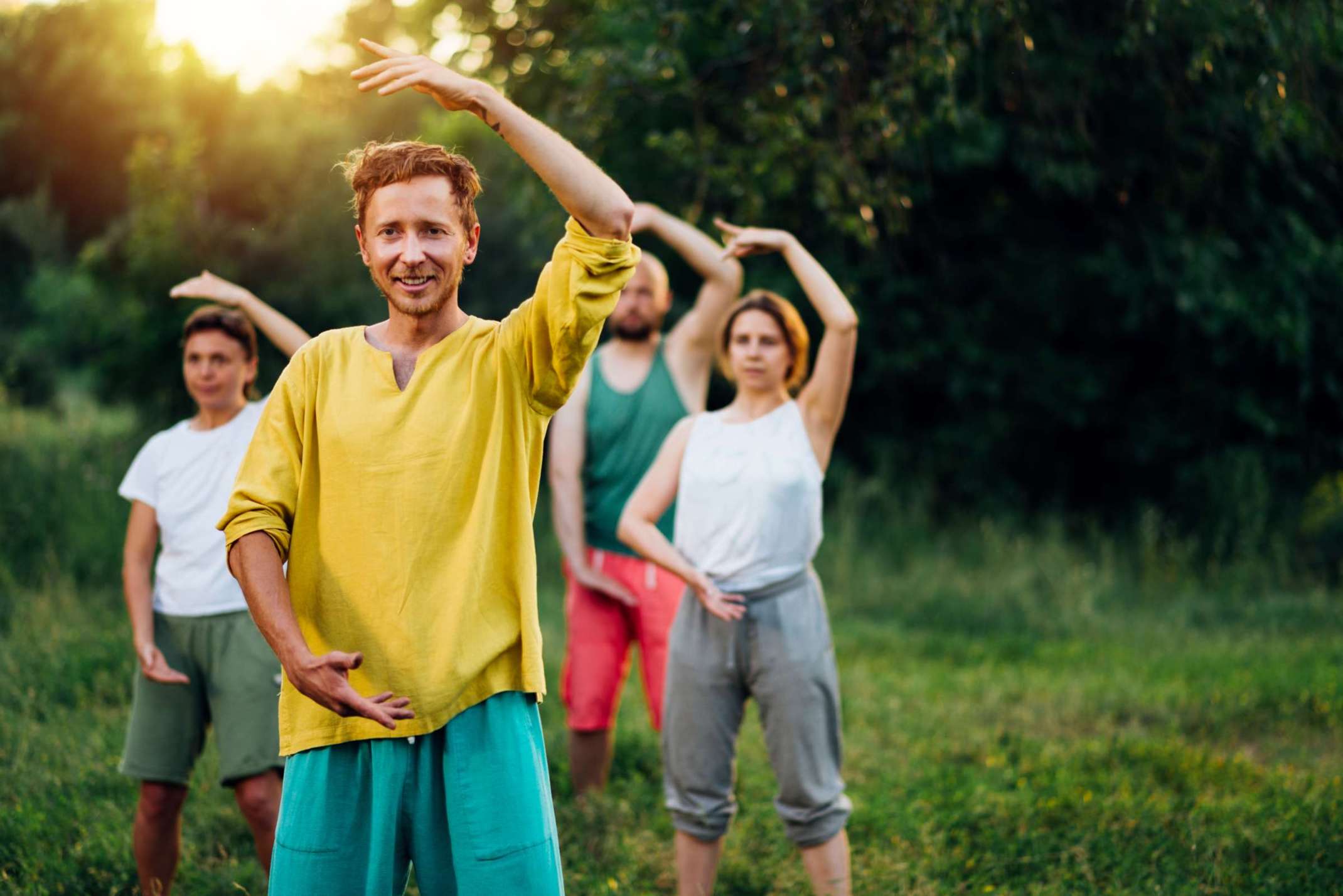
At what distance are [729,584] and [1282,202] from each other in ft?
26.8

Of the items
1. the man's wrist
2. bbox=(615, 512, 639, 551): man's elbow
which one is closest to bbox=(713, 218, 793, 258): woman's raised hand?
bbox=(615, 512, 639, 551): man's elbow

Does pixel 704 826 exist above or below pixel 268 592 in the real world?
below

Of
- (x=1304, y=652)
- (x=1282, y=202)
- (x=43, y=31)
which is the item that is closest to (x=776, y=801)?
(x=1304, y=652)

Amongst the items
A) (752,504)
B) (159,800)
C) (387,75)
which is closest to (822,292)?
(752,504)

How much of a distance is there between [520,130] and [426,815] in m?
1.30

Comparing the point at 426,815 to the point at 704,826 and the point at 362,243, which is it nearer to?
the point at 362,243

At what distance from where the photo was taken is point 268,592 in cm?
224

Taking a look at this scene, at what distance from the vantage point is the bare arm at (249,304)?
414cm

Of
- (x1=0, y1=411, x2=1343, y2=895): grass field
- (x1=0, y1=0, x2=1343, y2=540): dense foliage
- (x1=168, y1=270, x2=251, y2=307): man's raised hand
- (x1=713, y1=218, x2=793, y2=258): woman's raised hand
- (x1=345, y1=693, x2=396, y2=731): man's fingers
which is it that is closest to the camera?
(x1=345, y1=693, x2=396, y2=731): man's fingers

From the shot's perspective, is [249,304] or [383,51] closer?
[383,51]

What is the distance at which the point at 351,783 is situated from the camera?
233cm

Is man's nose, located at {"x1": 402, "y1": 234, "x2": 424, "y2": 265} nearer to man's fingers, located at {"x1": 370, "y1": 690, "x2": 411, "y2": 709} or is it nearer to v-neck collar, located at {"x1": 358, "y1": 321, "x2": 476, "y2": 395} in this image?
v-neck collar, located at {"x1": 358, "y1": 321, "x2": 476, "y2": 395}

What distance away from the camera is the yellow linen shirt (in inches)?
90.4

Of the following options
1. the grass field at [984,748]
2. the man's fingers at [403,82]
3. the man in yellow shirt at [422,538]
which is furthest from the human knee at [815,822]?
the man's fingers at [403,82]
